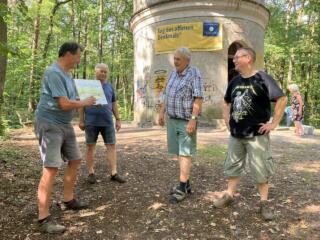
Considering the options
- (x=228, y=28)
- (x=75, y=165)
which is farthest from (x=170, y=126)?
(x=228, y=28)

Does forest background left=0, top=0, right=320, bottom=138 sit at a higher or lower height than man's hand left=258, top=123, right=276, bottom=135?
higher

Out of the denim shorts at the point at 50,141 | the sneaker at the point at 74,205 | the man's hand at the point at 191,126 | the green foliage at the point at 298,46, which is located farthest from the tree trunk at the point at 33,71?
the man's hand at the point at 191,126

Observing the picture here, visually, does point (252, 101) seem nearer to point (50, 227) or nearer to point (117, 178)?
point (117, 178)

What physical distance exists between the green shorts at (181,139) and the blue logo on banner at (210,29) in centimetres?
713

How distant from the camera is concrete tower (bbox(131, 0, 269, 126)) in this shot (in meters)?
11.2

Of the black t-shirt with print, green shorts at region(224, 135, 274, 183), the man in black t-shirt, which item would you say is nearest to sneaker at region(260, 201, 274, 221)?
the man in black t-shirt

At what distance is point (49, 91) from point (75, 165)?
0.96 meters

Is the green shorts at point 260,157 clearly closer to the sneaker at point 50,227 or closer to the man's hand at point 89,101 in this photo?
the man's hand at point 89,101

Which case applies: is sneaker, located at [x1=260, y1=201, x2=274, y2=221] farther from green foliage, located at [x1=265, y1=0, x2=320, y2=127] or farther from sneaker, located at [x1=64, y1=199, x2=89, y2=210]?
green foliage, located at [x1=265, y1=0, x2=320, y2=127]

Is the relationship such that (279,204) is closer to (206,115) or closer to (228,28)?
(206,115)

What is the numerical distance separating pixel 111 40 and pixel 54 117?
26.2 m

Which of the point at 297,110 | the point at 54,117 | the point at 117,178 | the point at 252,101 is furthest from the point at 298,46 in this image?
the point at 54,117

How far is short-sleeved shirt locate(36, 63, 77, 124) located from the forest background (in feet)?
47.4

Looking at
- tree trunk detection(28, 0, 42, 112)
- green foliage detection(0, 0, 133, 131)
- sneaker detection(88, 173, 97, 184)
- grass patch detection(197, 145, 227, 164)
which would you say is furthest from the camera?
green foliage detection(0, 0, 133, 131)
